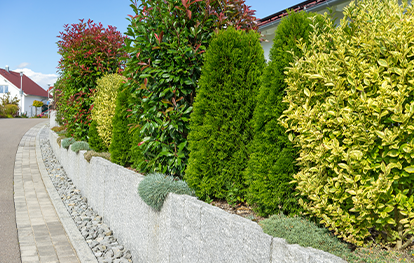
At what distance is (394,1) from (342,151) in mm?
1338

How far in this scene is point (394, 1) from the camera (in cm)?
250

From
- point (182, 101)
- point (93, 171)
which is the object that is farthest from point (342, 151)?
point (93, 171)

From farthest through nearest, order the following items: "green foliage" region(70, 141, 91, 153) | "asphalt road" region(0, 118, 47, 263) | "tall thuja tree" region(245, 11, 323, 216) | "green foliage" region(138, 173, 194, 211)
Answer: "green foliage" region(70, 141, 91, 153)
"asphalt road" region(0, 118, 47, 263)
"green foliage" region(138, 173, 194, 211)
"tall thuja tree" region(245, 11, 323, 216)

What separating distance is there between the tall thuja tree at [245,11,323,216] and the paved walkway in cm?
318

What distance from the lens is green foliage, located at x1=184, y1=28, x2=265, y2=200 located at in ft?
11.8

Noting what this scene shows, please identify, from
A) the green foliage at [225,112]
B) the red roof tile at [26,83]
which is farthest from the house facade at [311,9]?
the red roof tile at [26,83]

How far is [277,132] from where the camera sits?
9.98 feet

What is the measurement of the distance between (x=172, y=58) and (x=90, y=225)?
12.1 feet

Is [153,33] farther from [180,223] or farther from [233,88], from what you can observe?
[180,223]

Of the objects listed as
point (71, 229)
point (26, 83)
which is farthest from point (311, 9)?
point (26, 83)

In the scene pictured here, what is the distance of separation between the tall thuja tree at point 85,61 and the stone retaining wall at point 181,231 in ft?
13.5

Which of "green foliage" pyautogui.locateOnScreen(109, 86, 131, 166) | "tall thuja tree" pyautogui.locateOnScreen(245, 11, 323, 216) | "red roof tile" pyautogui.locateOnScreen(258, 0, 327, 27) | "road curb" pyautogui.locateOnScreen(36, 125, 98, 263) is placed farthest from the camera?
"red roof tile" pyautogui.locateOnScreen(258, 0, 327, 27)

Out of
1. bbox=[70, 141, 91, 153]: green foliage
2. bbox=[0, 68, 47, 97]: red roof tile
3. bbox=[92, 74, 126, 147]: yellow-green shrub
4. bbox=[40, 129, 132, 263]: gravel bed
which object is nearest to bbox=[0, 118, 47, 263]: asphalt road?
bbox=[40, 129, 132, 263]: gravel bed

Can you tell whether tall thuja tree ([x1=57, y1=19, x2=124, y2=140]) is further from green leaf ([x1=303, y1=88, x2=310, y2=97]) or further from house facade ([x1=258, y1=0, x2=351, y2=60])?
green leaf ([x1=303, y1=88, x2=310, y2=97])
